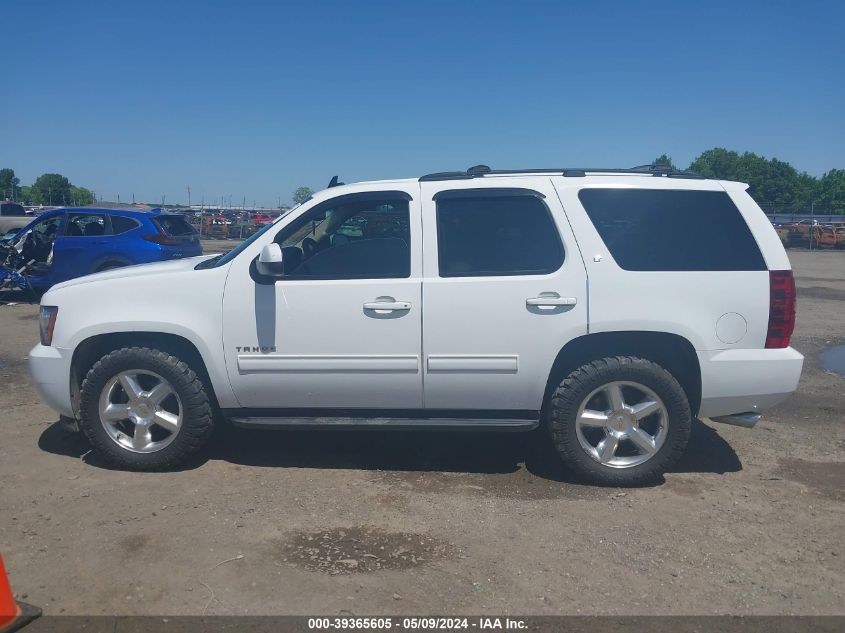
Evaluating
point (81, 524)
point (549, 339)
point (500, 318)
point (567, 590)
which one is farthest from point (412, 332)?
point (81, 524)

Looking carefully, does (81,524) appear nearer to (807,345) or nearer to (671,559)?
(671,559)

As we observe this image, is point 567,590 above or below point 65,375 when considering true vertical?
below

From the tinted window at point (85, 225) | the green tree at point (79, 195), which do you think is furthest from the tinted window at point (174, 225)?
the green tree at point (79, 195)

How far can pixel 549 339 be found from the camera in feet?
14.3

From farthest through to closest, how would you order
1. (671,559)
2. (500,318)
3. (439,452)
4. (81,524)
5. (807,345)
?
(807,345) < (439,452) < (500,318) < (81,524) < (671,559)

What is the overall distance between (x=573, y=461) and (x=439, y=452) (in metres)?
1.09

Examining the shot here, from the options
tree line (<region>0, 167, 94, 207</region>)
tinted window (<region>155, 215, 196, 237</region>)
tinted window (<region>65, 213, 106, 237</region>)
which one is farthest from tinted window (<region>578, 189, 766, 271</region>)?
tree line (<region>0, 167, 94, 207</region>)

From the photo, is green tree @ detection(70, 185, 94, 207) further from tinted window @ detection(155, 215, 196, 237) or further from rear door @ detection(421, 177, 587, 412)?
rear door @ detection(421, 177, 587, 412)

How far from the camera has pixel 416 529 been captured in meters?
3.90

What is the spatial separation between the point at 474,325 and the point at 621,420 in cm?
114

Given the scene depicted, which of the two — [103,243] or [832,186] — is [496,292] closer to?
[103,243]

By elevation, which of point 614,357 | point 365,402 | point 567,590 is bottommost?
point 567,590

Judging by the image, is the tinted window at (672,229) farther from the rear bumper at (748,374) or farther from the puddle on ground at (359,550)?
the puddle on ground at (359,550)

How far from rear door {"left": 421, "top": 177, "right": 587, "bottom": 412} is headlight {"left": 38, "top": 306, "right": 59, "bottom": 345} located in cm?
251
